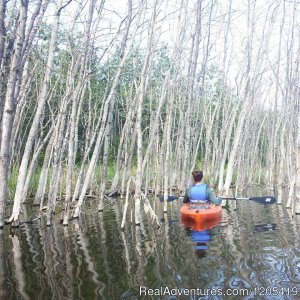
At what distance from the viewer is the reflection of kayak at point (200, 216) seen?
7.59 m

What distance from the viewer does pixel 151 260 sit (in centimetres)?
509

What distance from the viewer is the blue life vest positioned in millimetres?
7998

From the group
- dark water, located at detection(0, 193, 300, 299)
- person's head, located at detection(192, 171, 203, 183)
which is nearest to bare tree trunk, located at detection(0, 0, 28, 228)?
dark water, located at detection(0, 193, 300, 299)

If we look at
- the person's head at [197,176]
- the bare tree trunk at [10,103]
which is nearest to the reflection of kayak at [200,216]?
the person's head at [197,176]

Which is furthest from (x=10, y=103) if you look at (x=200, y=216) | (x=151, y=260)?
(x=200, y=216)

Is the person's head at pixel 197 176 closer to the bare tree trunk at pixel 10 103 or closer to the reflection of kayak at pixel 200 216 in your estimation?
the reflection of kayak at pixel 200 216

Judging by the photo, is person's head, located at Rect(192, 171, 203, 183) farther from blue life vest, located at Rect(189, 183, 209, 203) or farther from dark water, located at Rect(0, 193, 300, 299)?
dark water, located at Rect(0, 193, 300, 299)

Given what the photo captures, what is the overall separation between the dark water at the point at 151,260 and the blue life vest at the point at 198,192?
0.66 metres

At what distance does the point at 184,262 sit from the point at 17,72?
3825mm

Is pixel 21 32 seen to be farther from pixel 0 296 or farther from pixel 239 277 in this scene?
pixel 239 277

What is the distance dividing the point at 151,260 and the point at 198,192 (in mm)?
3174

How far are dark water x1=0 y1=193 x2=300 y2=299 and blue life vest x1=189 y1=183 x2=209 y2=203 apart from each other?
0.66 metres

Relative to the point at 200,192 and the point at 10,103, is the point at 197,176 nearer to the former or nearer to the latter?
the point at 200,192

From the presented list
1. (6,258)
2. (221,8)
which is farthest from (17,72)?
(221,8)
